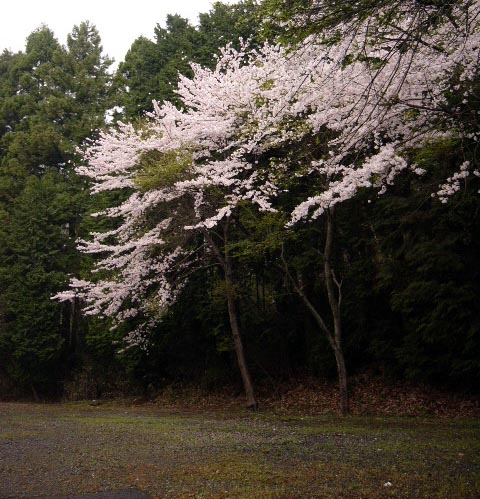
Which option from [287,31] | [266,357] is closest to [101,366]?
[266,357]

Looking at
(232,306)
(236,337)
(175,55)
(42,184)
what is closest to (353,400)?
(236,337)

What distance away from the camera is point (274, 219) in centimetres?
1241

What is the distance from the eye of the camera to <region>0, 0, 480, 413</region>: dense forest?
7.09 m

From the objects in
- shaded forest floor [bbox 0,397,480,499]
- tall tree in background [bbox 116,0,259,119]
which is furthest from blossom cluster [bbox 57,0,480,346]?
tall tree in background [bbox 116,0,259,119]

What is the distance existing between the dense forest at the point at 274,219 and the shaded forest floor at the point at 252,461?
11.4 ft

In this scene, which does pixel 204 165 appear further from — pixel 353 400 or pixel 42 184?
pixel 42 184

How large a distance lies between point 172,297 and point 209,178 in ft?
12.9

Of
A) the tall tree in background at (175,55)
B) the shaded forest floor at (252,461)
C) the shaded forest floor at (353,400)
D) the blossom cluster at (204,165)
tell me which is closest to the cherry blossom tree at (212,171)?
the blossom cluster at (204,165)

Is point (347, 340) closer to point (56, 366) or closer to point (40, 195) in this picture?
point (56, 366)

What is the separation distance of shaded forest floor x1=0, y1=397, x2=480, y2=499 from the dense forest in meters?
3.49

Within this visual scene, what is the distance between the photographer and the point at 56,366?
22906 millimetres

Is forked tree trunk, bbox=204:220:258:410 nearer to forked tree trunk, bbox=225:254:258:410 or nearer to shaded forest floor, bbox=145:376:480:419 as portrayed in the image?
forked tree trunk, bbox=225:254:258:410

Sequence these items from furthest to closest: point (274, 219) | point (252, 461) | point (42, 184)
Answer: point (42, 184) < point (274, 219) < point (252, 461)

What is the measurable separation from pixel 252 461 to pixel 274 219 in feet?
23.2
